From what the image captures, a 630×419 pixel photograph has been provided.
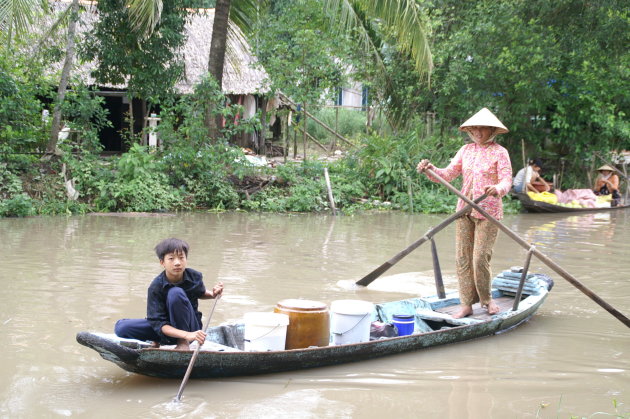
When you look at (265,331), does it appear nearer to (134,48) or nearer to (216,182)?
(216,182)

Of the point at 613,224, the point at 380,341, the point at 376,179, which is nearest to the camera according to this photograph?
the point at 380,341

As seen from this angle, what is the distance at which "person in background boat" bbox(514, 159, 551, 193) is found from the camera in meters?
14.7

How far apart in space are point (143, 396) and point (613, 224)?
36.3 feet

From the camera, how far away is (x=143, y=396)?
13.1ft

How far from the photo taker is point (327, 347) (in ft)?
14.4

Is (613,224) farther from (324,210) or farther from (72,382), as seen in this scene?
(72,382)

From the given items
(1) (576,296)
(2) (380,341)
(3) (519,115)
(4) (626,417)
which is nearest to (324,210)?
(3) (519,115)

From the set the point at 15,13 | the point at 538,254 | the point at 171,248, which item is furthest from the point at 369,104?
the point at 171,248

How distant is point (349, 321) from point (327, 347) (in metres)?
0.33

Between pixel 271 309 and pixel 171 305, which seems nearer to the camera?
pixel 171 305

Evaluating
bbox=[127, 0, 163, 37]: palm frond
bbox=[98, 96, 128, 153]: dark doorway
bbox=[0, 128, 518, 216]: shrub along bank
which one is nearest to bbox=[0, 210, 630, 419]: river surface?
bbox=[0, 128, 518, 216]: shrub along bank

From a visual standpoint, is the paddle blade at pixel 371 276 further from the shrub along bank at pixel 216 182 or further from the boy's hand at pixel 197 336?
the shrub along bank at pixel 216 182

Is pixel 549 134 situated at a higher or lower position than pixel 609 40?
lower

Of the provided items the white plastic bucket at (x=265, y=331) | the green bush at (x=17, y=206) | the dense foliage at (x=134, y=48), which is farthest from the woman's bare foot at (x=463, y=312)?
the dense foliage at (x=134, y=48)
